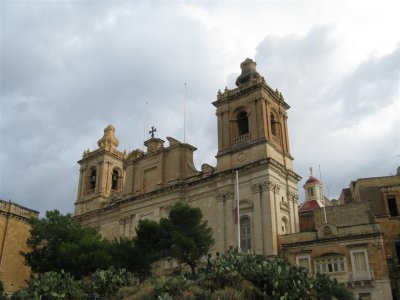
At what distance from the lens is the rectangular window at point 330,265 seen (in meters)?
29.0

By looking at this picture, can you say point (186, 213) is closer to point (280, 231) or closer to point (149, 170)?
point (280, 231)

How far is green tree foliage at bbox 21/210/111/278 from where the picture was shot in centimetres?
2928

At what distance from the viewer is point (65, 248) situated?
30.8 m

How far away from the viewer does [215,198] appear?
115 feet

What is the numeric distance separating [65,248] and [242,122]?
16.5 meters

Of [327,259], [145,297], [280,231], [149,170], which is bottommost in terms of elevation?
[145,297]

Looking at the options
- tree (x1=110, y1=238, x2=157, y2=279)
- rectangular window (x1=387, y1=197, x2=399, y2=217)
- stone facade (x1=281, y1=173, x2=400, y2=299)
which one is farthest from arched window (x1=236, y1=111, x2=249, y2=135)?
rectangular window (x1=387, y1=197, x2=399, y2=217)

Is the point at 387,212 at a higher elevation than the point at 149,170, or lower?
lower

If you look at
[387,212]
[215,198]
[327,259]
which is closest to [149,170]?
[215,198]

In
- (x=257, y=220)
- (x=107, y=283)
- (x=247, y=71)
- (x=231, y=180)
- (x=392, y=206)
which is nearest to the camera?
(x=107, y=283)

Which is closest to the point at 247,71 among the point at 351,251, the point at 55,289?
the point at 351,251

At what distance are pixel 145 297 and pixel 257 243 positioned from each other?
46.2 ft

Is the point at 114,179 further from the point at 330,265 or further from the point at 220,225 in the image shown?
the point at 330,265

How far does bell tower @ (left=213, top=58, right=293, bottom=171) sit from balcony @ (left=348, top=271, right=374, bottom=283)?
9723 mm
